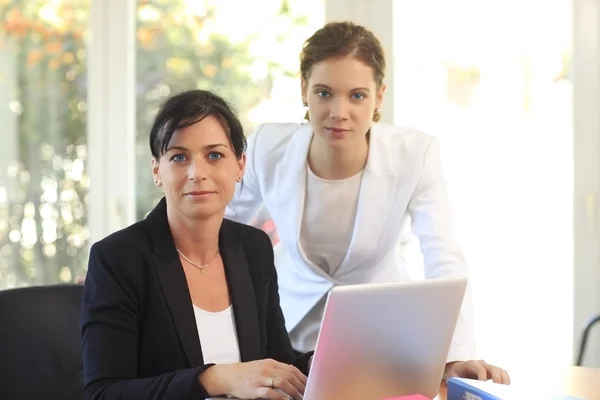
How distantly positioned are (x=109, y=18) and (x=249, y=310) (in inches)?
80.4

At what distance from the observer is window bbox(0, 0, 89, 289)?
3389 millimetres

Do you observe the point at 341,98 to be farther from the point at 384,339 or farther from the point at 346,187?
the point at 384,339

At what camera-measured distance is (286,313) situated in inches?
85.1

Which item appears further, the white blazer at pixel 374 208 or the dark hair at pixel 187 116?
the white blazer at pixel 374 208

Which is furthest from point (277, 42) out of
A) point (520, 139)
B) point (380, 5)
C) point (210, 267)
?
point (210, 267)

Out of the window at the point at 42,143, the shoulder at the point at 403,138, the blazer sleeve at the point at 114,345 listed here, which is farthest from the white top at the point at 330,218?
the window at the point at 42,143

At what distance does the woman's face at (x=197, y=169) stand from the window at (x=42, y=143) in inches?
74.1

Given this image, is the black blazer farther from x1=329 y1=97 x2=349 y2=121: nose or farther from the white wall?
the white wall

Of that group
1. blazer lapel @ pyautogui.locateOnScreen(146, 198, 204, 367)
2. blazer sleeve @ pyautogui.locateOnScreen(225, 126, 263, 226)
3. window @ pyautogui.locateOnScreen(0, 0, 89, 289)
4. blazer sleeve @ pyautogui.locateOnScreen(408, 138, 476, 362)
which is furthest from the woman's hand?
window @ pyautogui.locateOnScreen(0, 0, 89, 289)

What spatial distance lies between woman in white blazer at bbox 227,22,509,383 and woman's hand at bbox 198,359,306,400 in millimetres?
670

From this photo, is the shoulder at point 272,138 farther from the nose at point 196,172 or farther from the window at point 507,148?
the window at point 507,148

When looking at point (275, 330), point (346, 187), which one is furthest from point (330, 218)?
point (275, 330)

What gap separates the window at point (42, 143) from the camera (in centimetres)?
339

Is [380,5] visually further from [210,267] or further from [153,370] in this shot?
[153,370]
